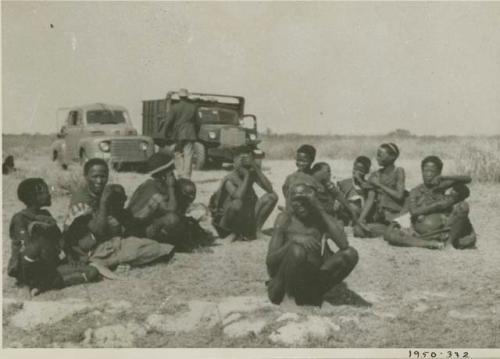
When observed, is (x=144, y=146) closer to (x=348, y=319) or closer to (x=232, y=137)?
(x=232, y=137)

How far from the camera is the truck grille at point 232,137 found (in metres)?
9.29

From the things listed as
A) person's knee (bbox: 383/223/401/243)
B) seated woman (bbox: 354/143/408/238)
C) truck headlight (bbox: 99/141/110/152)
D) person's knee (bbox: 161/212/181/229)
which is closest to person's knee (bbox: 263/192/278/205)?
seated woman (bbox: 354/143/408/238)

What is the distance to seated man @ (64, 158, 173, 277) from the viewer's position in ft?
15.7

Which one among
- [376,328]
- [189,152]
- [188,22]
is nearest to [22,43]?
[188,22]

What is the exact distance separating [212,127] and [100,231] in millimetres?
4759

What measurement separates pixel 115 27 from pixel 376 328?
12.5 feet

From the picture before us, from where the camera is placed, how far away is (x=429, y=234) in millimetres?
5465

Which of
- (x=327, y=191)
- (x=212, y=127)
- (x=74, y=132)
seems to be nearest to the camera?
(x=327, y=191)

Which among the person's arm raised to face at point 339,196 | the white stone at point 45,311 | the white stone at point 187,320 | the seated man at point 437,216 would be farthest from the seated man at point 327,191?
the white stone at point 45,311

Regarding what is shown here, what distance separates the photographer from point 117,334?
450 centimetres

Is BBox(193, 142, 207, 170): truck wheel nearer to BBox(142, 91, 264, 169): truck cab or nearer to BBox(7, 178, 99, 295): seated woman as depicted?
BBox(142, 91, 264, 169): truck cab

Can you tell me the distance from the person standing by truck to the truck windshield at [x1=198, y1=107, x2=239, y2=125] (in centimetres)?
115

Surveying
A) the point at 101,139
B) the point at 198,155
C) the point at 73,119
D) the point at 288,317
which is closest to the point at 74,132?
the point at 73,119

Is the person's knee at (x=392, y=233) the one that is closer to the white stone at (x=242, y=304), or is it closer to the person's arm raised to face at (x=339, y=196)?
the person's arm raised to face at (x=339, y=196)
